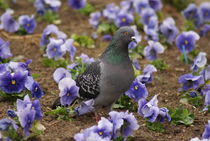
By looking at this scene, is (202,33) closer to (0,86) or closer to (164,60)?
(164,60)

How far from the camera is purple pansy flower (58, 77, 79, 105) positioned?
4766 mm

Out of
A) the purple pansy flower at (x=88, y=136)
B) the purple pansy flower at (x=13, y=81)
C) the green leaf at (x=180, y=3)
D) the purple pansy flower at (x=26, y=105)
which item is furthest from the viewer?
the green leaf at (x=180, y=3)

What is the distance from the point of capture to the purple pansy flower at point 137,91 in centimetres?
520

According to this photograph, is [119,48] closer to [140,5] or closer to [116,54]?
[116,54]

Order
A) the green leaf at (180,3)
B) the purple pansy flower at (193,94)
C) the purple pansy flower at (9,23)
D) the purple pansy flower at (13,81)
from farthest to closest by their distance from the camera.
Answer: the green leaf at (180,3) → the purple pansy flower at (9,23) → the purple pansy flower at (193,94) → the purple pansy flower at (13,81)

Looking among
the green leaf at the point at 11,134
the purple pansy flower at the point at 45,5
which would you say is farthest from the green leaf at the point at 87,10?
the green leaf at the point at 11,134

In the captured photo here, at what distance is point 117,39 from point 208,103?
115 centimetres

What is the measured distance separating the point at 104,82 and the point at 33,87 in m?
0.75

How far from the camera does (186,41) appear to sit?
6695mm

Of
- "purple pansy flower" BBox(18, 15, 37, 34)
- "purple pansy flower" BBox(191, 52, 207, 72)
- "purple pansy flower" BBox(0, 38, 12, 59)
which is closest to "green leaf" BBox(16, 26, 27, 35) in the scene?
"purple pansy flower" BBox(18, 15, 37, 34)

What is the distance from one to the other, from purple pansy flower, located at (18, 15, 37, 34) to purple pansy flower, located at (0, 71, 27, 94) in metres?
2.49

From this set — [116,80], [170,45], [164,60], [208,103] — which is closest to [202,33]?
[170,45]

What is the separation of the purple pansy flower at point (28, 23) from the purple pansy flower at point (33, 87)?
8.07ft

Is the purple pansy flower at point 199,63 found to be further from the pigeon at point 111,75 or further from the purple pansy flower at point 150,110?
the purple pansy flower at point 150,110
